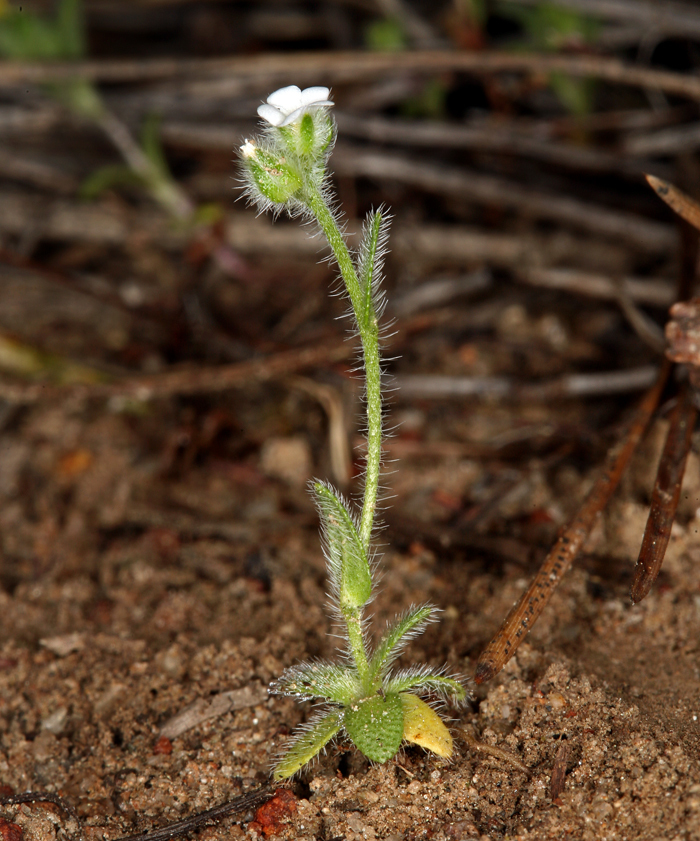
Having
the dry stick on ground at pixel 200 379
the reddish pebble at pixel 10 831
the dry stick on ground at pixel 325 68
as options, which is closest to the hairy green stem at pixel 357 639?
the reddish pebble at pixel 10 831

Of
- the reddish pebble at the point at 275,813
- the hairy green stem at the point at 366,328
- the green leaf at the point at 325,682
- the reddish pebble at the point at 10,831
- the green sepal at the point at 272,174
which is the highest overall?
the green sepal at the point at 272,174

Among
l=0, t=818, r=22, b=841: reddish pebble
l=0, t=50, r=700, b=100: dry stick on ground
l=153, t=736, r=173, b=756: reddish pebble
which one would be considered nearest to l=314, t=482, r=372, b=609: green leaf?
l=153, t=736, r=173, b=756: reddish pebble

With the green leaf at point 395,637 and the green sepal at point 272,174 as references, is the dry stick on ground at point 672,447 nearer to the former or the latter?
the green leaf at point 395,637

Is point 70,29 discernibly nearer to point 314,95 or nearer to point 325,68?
point 325,68

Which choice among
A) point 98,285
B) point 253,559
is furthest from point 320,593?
point 98,285

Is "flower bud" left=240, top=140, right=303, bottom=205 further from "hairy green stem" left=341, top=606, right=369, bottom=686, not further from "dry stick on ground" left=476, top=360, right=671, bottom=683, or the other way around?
"dry stick on ground" left=476, top=360, right=671, bottom=683

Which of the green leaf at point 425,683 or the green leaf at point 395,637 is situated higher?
the green leaf at point 395,637
